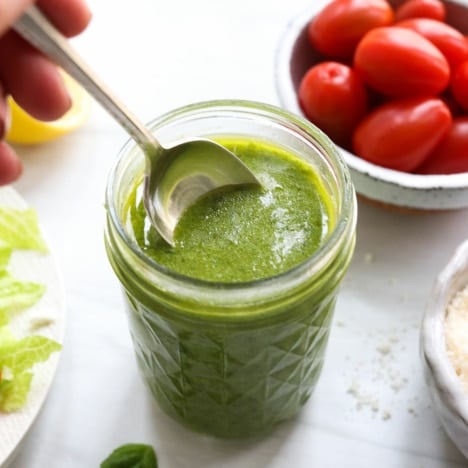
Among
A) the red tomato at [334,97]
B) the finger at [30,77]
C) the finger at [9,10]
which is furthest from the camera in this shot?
the red tomato at [334,97]

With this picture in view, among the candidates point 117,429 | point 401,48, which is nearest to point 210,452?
point 117,429

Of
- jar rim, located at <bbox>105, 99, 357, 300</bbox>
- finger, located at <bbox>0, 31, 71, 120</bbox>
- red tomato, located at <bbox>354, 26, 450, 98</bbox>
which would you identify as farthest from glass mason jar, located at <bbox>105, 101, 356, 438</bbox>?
red tomato, located at <bbox>354, 26, 450, 98</bbox>

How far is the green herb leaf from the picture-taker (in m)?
0.99

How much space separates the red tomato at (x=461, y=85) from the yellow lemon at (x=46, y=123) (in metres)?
0.67

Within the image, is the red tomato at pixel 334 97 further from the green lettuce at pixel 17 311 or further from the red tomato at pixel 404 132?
the green lettuce at pixel 17 311

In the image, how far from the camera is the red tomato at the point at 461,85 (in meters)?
1.26

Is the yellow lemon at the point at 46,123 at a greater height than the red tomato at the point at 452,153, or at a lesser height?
greater

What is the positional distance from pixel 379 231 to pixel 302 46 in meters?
0.38

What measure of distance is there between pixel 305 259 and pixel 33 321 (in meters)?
0.47

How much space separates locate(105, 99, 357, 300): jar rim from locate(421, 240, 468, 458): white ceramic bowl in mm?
211

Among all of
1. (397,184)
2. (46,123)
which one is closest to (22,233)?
(46,123)

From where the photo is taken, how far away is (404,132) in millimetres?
1192

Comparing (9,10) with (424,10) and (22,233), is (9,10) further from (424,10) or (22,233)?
(424,10)

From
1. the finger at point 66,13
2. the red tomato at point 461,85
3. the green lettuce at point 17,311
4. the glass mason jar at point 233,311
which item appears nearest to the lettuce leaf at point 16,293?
the green lettuce at point 17,311
